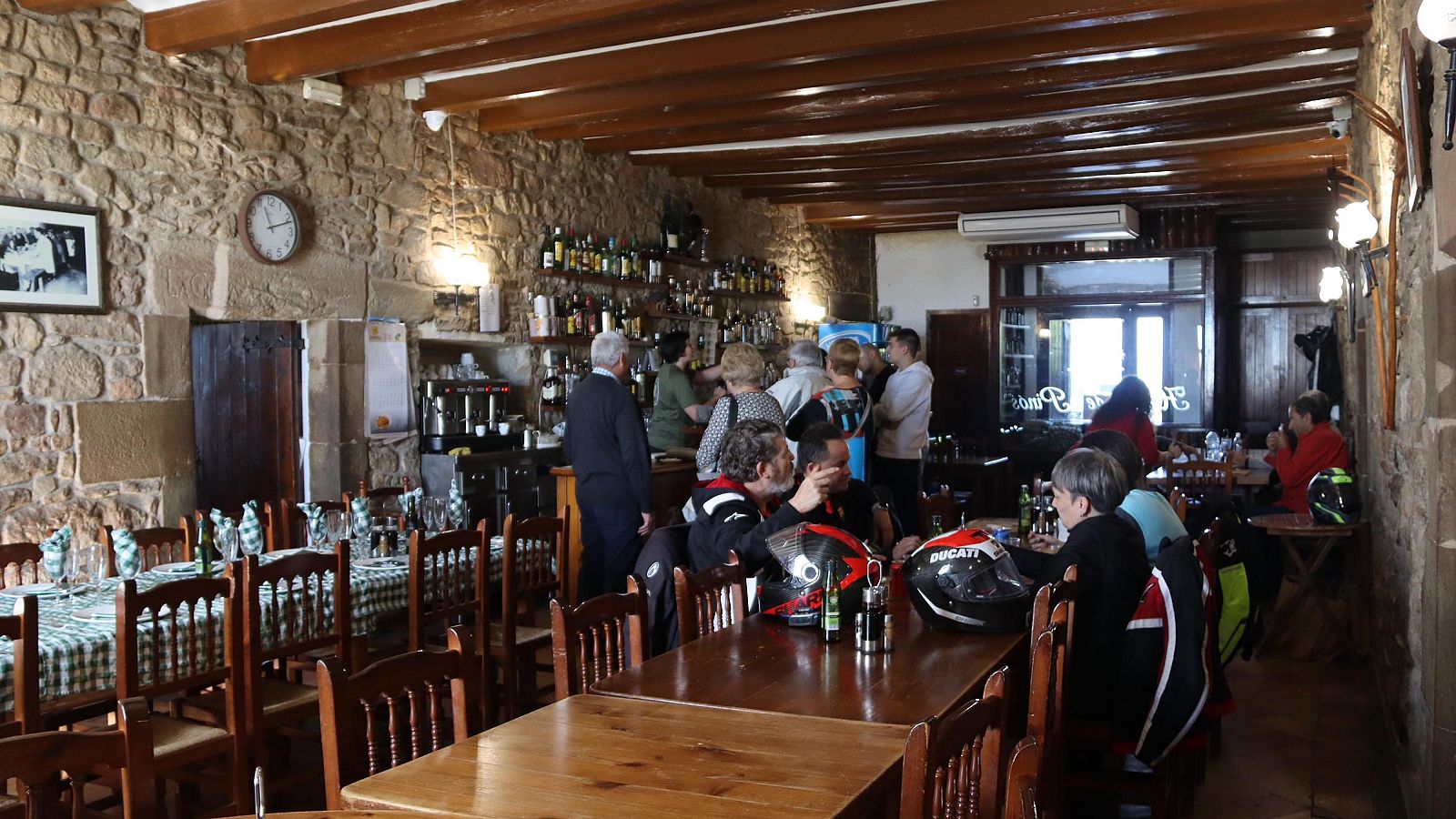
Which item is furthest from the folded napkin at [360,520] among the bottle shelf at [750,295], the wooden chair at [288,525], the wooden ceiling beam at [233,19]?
the bottle shelf at [750,295]

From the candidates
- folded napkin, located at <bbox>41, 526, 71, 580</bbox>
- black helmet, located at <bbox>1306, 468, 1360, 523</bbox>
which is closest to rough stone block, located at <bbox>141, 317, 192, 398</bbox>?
folded napkin, located at <bbox>41, 526, 71, 580</bbox>

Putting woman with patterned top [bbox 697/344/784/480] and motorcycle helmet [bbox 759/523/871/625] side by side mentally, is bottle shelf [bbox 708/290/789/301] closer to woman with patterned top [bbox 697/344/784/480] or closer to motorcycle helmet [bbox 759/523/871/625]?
woman with patterned top [bbox 697/344/784/480]

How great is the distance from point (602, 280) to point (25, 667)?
5.69 m

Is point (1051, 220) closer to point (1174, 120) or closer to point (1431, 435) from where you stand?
point (1174, 120)

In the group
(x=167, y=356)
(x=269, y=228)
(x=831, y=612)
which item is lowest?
(x=831, y=612)

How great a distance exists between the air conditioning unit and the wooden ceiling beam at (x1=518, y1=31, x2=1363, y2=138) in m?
4.17

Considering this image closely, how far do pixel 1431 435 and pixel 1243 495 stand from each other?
6901 mm

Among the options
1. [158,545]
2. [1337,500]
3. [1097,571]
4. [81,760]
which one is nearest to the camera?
[81,760]

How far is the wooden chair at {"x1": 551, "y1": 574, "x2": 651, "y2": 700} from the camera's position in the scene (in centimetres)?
278

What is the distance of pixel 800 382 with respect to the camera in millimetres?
7051

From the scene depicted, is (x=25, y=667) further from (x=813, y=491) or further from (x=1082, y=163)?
(x=1082, y=163)

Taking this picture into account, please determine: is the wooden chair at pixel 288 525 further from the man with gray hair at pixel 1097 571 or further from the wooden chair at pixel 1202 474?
the wooden chair at pixel 1202 474

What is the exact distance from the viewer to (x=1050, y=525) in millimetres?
5574

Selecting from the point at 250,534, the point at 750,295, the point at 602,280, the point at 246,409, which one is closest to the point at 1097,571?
the point at 250,534
